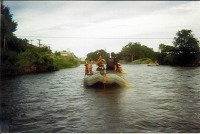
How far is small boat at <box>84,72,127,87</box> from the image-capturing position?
24.2ft

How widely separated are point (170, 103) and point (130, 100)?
948mm

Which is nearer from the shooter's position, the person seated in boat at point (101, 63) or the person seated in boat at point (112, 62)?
the person seated in boat at point (112, 62)

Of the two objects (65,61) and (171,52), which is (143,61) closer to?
(171,52)

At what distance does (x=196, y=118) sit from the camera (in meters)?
4.85

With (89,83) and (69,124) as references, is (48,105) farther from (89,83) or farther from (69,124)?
(89,83)

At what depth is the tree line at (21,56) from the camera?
5.93m

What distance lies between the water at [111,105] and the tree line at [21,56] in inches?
17.9

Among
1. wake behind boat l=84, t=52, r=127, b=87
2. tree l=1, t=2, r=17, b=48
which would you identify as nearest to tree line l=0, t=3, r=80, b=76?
tree l=1, t=2, r=17, b=48

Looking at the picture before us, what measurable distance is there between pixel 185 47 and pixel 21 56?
439 centimetres

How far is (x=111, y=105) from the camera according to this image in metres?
5.83

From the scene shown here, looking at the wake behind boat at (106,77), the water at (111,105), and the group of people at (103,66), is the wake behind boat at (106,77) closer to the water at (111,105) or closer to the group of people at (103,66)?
the group of people at (103,66)

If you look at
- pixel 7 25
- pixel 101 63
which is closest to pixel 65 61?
pixel 101 63

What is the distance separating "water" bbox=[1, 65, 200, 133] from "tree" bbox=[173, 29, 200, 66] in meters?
0.22

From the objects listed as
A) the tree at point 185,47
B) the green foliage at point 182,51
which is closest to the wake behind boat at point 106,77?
the green foliage at point 182,51
